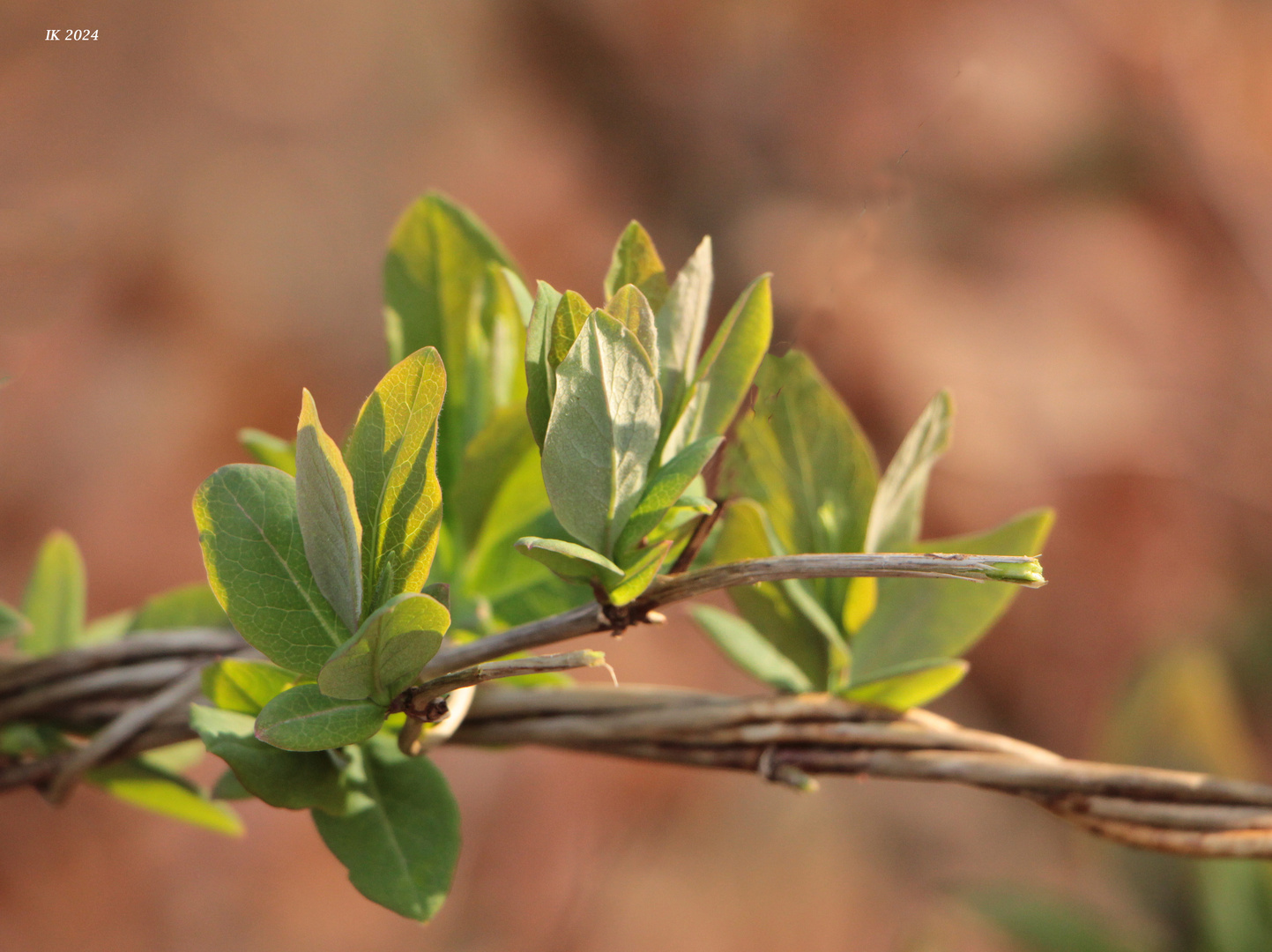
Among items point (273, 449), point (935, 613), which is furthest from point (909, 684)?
point (273, 449)

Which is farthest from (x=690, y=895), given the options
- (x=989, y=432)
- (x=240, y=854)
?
(x=989, y=432)

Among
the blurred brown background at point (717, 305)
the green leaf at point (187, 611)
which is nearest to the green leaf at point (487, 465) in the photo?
→ the green leaf at point (187, 611)

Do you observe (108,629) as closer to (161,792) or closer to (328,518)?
(161,792)

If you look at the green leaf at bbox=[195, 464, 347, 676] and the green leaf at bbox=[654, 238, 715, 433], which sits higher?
the green leaf at bbox=[654, 238, 715, 433]

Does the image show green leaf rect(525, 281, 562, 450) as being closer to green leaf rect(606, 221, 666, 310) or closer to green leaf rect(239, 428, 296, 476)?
green leaf rect(606, 221, 666, 310)

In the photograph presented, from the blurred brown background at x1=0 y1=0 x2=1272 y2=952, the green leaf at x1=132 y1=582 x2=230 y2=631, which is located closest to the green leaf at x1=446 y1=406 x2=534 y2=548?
the green leaf at x1=132 y1=582 x2=230 y2=631

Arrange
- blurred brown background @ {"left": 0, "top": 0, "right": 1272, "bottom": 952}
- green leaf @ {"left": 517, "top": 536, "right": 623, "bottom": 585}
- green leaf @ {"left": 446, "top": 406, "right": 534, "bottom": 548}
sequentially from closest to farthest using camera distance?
green leaf @ {"left": 517, "top": 536, "right": 623, "bottom": 585}
green leaf @ {"left": 446, "top": 406, "right": 534, "bottom": 548}
blurred brown background @ {"left": 0, "top": 0, "right": 1272, "bottom": 952}

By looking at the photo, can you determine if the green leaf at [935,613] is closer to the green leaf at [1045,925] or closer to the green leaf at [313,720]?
the green leaf at [313,720]
